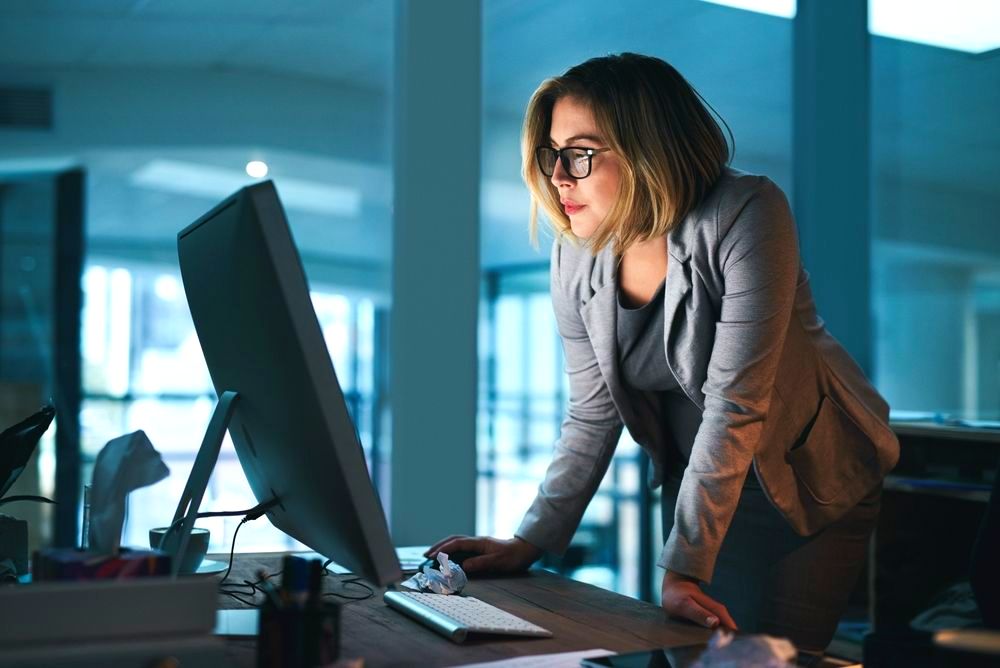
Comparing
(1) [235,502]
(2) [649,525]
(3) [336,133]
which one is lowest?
(2) [649,525]

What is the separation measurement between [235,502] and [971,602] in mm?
2200

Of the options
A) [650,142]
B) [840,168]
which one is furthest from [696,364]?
[840,168]

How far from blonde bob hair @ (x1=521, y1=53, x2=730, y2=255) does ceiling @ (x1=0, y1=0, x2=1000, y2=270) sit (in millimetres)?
1803

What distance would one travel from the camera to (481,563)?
5.51ft

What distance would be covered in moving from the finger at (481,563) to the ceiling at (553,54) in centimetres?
195

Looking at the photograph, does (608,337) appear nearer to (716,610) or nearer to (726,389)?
(726,389)

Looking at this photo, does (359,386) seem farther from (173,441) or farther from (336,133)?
(336,133)

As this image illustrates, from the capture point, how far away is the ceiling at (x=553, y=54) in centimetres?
304

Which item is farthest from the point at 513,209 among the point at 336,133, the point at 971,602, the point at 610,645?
the point at 610,645

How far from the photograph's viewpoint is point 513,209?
11.6 feet

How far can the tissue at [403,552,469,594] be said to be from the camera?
1.50 metres

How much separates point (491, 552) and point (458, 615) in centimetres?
39

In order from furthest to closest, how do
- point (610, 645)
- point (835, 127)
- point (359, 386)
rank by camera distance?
1. point (835, 127)
2. point (359, 386)
3. point (610, 645)

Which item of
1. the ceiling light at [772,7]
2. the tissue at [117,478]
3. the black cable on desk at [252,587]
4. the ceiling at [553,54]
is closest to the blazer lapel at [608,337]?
the black cable on desk at [252,587]
